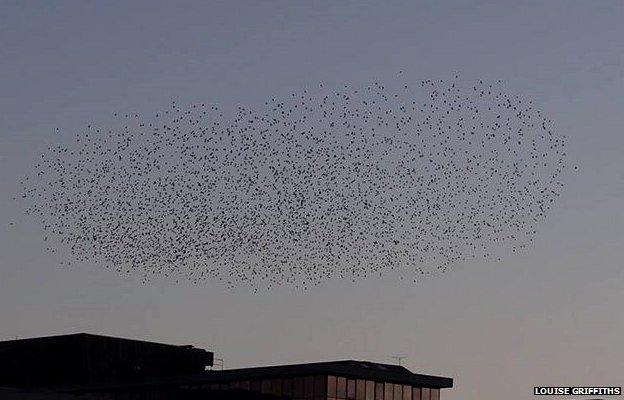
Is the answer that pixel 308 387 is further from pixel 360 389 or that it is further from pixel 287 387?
pixel 360 389

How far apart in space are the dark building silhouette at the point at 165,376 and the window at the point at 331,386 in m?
0.07

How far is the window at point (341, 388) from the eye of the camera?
109 m

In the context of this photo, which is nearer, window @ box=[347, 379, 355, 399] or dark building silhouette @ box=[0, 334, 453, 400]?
dark building silhouette @ box=[0, 334, 453, 400]

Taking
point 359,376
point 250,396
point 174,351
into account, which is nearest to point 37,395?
point 250,396

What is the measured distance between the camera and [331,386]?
109 meters

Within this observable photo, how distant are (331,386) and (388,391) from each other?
21.5 feet

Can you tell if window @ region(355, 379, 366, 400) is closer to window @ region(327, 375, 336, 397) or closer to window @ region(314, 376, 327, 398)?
window @ region(327, 375, 336, 397)

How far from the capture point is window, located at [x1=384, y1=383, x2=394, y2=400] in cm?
11344

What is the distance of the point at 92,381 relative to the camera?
12281 centimetres

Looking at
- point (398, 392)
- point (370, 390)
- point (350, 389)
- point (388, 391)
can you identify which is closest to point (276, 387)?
point (350, 389)

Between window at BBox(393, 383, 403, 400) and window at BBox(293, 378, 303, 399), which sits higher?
window at BBox(393, 383, 403, 400)

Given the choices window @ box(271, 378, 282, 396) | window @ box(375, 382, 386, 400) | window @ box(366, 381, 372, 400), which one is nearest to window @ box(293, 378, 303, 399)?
Result: window @ box(271, 378, 282, 396)

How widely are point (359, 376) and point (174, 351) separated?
24294 mm

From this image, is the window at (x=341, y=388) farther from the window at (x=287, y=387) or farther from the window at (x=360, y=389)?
the window at (x=287, y=387)
